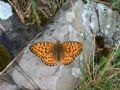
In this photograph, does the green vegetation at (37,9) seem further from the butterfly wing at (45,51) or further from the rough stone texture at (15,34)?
the butterfly wing at (45,51)

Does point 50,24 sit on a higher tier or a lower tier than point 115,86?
higher

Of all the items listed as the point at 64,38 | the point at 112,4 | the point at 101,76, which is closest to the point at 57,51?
the point at 64,38

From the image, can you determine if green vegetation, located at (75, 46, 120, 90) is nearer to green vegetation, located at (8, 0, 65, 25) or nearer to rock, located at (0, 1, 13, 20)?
green vegetation, located at (8, 0, 65, 25)

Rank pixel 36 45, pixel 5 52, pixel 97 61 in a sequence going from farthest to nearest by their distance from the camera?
pixel 97 61 < pixel 5 52 < pixel 36 45

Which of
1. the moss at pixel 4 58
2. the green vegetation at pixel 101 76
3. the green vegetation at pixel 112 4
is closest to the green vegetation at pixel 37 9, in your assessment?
the moss at pixel 4 58

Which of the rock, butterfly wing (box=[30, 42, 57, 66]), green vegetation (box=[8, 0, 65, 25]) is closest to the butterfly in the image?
butterfly wing (box=[30, 42, 57, 66])

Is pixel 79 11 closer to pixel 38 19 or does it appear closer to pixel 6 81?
pixel 38 19

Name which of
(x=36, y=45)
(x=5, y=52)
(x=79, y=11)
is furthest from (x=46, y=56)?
(x=79, y=11)
